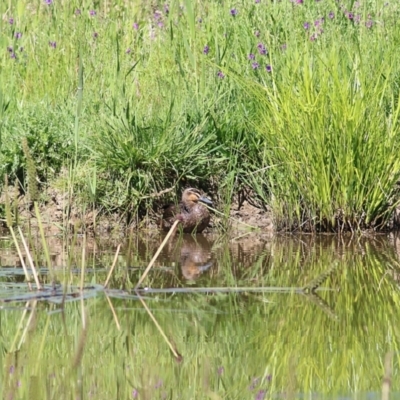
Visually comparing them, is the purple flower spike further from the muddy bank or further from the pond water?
the muddy bank

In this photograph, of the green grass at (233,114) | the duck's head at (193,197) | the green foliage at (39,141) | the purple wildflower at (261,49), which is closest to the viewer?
the green grass at (233,114)

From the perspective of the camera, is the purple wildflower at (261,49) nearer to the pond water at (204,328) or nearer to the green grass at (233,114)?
the green grass at (233,114)

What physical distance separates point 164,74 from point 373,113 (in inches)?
75.6

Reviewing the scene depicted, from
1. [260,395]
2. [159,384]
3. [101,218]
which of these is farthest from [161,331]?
[101,218]

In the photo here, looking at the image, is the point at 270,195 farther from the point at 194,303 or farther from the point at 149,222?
the point at 194,303

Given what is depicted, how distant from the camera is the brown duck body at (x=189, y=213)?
25.4ft

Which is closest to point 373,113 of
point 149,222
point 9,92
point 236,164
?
point 236,164

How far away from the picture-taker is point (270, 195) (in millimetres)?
8156

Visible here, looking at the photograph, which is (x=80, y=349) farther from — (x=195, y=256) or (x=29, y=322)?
(x=195, y=256)

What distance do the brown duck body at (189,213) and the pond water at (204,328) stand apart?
2.59 feet

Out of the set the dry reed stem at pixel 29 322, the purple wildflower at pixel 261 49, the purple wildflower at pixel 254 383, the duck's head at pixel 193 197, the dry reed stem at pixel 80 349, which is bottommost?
→ the purple wildflower at pixel 254 383

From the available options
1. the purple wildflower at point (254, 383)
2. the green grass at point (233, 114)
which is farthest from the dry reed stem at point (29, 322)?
the green grass at point (233, 114)

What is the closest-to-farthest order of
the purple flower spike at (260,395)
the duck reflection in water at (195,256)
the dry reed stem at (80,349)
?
the purple flower spike at (260,395), the dry reed stem at (80,349), the duck reflection in water at (195,256)

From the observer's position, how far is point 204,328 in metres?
4.96
